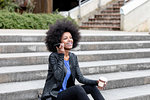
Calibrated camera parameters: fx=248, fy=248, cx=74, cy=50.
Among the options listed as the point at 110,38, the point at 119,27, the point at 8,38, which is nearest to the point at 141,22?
the point at 119,27

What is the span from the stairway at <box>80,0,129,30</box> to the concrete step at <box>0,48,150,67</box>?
3.99 meters

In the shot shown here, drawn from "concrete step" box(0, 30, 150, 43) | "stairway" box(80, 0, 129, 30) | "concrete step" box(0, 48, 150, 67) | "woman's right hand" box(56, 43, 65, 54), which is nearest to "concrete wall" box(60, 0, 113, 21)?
"stairway" box(80, 0, 129, 30)

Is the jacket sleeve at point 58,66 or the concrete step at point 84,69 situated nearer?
the jacket sleeve at point 58,66

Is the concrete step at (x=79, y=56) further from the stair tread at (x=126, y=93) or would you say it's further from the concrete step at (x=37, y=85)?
the stair tread at (x=126, y=93)

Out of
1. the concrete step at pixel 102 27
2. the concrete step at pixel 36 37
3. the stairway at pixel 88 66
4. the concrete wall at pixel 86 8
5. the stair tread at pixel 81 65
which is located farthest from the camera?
the concrete wall at pixel 86 8

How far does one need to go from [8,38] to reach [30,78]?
1.59 metres

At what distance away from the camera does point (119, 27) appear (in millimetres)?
9773

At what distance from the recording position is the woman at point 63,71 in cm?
301

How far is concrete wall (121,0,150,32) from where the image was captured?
9445 millimetres

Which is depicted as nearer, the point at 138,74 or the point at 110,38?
the point at 138,74

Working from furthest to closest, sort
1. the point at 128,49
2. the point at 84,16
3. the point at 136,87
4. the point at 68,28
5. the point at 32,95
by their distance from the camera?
the point at 84,16 < the point at 128,49 < the point at 136,87 < the point at 32,95 < the point at 68,28

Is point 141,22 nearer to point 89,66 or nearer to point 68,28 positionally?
point 89,66

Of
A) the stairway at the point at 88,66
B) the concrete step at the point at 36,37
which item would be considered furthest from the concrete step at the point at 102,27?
the stairway at the point at 88,66

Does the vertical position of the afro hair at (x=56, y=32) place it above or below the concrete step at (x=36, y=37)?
above
